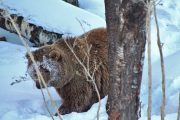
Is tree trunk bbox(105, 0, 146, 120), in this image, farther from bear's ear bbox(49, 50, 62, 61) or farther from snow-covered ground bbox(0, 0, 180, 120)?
bear's ear bbox(49, 50, 62, 61)

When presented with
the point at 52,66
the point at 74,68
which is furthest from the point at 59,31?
the point at 52,66

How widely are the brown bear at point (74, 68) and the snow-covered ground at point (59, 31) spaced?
336mm

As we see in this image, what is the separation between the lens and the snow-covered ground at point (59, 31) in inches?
205

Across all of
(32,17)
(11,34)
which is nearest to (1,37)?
(11,34)

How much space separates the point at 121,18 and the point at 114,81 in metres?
0.38

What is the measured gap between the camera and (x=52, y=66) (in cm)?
535

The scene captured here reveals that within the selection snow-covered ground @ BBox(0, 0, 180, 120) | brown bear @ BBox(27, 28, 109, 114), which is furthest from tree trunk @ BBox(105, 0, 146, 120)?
brown bear @ BBox(27, 28, 109, 114)

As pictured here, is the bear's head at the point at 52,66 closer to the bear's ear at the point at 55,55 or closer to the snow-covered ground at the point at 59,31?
the bear's ear at the point at 55,55

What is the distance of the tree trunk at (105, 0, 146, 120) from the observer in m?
2.87

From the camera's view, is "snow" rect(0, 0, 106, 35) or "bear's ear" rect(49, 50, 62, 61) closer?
"bear's ear" rect(49, 50, 62, 61)

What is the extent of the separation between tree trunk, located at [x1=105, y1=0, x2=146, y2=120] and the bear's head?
2367 mm

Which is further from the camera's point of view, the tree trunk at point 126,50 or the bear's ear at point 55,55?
the bear's ear at point 55,55

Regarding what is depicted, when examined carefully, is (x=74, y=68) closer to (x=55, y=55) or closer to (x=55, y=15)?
(x=55, y=55)

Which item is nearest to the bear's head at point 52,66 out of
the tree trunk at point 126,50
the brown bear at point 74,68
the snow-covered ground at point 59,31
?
the brown bear at point 74,68
